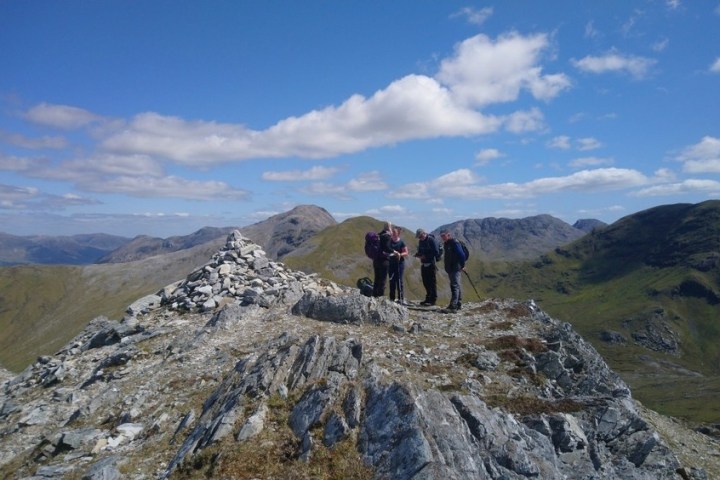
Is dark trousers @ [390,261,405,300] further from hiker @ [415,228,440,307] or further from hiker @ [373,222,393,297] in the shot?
hiker @ [415,228,440,307]

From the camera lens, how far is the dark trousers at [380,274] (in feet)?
93.9

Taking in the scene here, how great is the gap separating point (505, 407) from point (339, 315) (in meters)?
10.7

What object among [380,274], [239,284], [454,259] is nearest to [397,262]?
[380,274]

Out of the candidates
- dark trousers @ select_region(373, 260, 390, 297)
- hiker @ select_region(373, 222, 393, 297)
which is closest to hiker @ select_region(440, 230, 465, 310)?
hiker @ select_region(373, 222, 393, 297)

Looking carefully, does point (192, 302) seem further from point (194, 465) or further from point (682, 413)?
point (682, 413)

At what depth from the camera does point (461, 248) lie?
27.9m

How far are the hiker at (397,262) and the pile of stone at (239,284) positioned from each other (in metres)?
5.16

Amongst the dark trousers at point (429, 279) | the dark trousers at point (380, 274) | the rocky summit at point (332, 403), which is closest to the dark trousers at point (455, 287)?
the rocky summit at point (332, 403)

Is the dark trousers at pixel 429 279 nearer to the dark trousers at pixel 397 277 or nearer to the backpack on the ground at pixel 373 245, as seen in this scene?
the dark trousers at pixel 397 277

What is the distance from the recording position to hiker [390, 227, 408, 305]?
2859 centimetres

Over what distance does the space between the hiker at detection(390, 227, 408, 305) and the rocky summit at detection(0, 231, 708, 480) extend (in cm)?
300

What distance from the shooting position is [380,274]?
28.9m

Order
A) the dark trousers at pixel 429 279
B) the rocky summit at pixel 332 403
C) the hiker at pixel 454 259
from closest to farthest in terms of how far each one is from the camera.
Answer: the rocky summit at pixel 332 403
the hiker at pixel 454 259
the dark trousers at pixel 429 279

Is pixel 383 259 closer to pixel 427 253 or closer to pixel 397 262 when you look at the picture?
pixel 397 262
